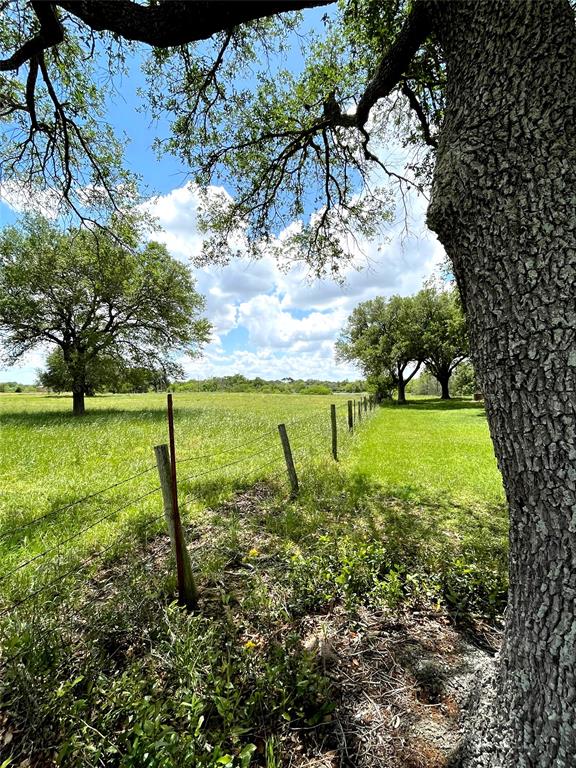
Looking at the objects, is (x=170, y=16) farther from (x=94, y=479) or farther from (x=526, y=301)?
(x=94, y=479)

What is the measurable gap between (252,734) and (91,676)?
109 cm

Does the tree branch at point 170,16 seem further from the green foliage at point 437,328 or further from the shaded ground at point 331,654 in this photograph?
the green foliage at point 437,328

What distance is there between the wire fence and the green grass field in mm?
33

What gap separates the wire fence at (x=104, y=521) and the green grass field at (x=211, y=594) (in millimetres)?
33

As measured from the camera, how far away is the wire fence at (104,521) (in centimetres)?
293

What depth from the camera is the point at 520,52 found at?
4.65 ft

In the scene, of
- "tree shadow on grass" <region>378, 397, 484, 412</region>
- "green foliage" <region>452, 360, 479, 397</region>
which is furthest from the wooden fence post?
"green foliage" <region>452, 360, 479, 397</region>

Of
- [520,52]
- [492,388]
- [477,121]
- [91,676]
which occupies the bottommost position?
[91,676]

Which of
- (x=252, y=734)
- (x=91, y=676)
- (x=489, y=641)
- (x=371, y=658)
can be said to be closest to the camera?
(x=252, y=734)

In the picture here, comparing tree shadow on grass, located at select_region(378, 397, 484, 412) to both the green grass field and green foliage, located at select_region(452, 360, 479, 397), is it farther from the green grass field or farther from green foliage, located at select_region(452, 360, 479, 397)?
the green grass field

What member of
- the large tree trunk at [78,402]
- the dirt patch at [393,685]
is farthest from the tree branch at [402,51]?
the large tree trunk at [78,402]

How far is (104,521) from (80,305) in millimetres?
16677

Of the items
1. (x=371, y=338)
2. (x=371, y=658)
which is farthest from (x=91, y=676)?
(x=371, y=338)

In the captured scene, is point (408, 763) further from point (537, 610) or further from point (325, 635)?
point (537, 610)
